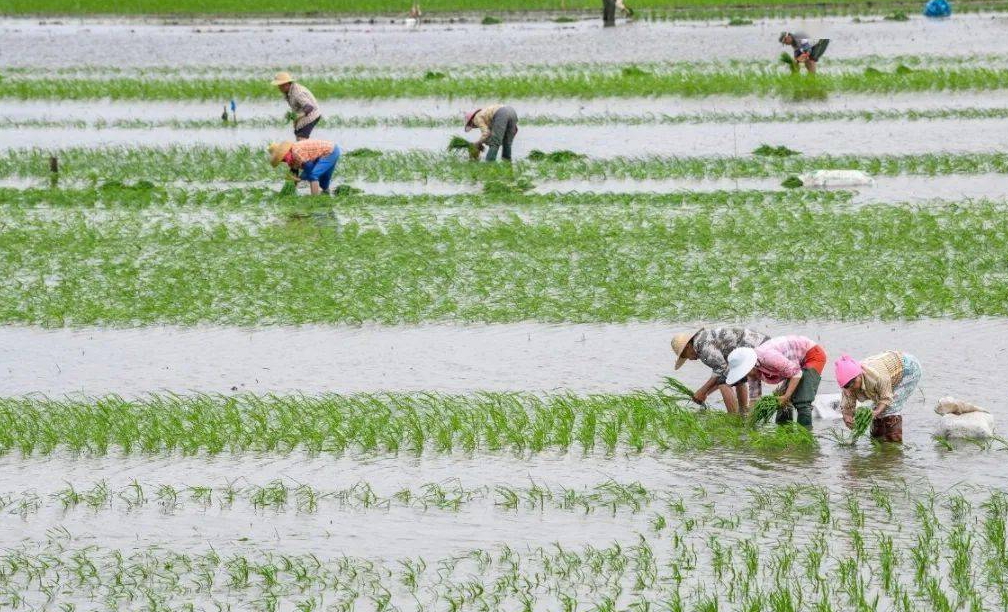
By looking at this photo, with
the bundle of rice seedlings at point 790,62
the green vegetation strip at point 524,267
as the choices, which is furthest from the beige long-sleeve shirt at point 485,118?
the bundle of rice seedlings at point 790,62

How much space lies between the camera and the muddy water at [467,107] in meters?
24.5

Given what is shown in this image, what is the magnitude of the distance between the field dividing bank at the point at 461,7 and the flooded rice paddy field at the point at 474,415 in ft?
71.1

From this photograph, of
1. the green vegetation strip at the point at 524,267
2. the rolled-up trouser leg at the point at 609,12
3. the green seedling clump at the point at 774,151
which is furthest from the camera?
the rolled-up trouser leg at the point at 609,12

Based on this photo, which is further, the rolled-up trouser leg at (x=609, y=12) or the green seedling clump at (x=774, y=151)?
the rolled-up trouser leg at (x=609, y=12)

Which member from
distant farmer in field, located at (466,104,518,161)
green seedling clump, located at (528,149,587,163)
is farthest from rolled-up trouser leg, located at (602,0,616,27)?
distant farmer in field, located at (466,104,518,161)

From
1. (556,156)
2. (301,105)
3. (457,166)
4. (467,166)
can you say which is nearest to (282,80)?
(301,105)

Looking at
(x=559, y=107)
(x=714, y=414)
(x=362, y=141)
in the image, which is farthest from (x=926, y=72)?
(x=714, y=414)

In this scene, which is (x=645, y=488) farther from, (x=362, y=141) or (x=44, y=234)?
(x=362, y=141)

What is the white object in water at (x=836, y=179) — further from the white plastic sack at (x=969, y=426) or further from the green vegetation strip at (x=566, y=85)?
the white plastic sack at (x=969, y=426)

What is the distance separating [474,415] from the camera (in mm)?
10062

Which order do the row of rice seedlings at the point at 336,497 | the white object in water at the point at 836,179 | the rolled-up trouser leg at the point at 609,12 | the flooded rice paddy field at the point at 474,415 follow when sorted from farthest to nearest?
the rolled-up trouser leg at the point at 609,12 → the white object in water at the point at 836,179 → the row of rice seedlings at the point at 336,497 → the flooded rice paddy field at the point at 474,415

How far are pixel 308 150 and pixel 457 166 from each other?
2797mm

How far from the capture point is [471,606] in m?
7.33

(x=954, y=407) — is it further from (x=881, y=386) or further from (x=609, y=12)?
(x=609, y=12)
